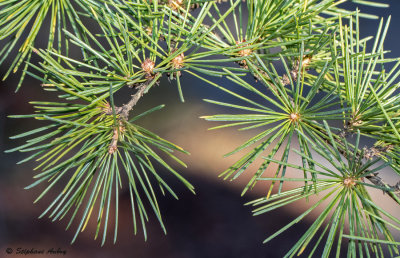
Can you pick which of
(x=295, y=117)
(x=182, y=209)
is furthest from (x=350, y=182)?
(x=182, y=209)

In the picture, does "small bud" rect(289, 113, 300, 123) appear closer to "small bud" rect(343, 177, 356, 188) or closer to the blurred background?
"small bud" rect(343, 177, 356, 188)

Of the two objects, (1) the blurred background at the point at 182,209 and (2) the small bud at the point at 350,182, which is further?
(1) the blurred background at the point at 182,209

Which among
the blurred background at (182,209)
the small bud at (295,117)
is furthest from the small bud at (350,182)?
the blurred background at (182,209)

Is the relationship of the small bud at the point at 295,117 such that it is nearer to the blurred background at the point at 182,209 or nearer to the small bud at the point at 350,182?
the small bud at the point at 350,182

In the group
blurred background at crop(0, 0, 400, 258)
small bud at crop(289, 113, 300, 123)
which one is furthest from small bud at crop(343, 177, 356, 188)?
blurred background at crop(0, 0, 400, 258)

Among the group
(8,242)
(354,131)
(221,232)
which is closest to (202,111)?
(221,232)

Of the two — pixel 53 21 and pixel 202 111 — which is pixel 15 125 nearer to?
pixel 202 111

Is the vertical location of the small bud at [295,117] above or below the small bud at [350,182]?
above

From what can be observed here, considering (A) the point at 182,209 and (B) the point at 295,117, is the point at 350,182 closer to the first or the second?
(B) the point at 295,117

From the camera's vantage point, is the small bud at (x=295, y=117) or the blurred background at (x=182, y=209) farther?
the blurred background at (x=182, y=209)
